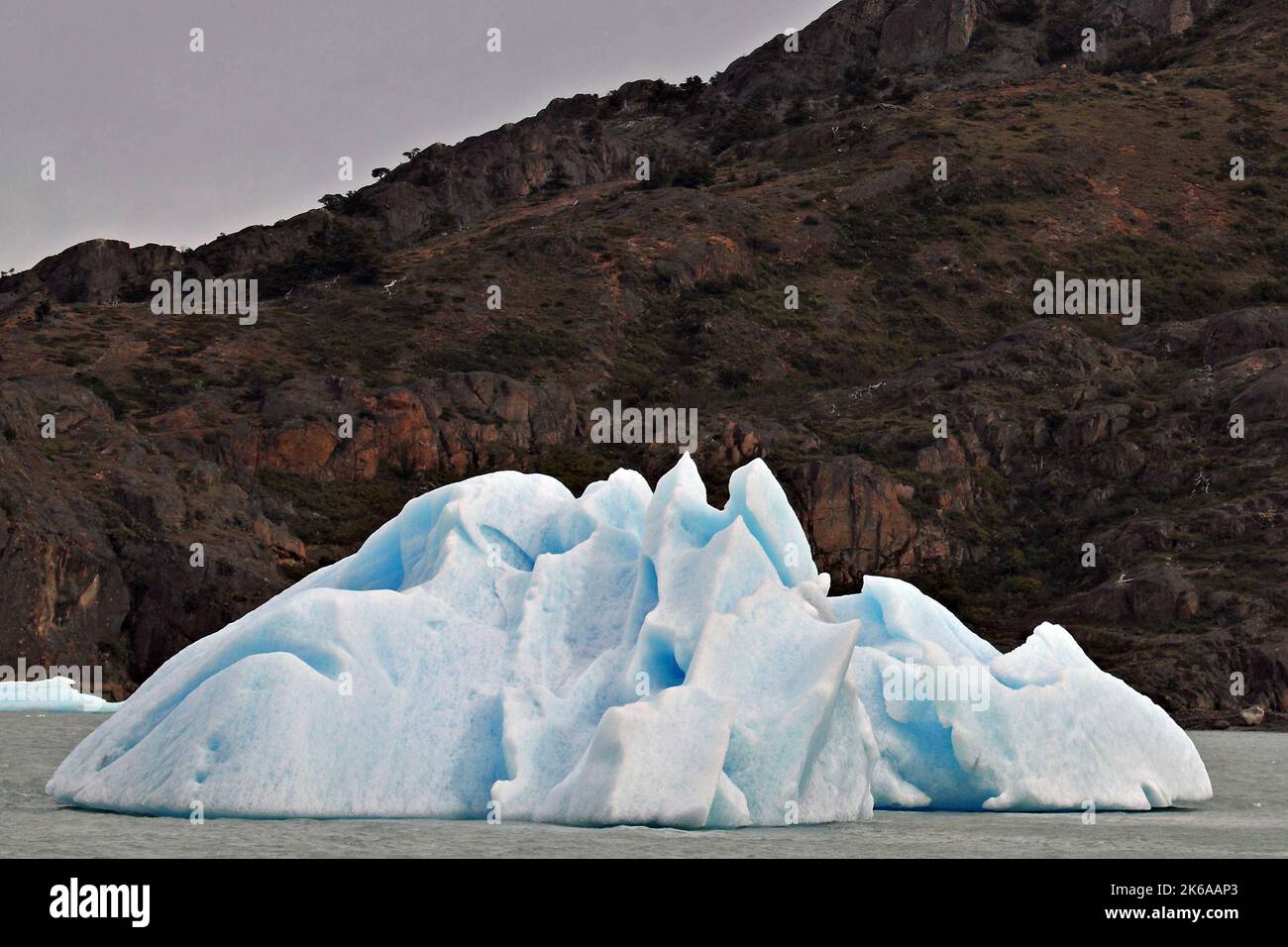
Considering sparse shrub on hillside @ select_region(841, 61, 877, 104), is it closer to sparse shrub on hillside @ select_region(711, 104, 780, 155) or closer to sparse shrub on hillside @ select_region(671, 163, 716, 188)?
sparse shrub on hillside @ select_region(711, 104, 780, 155)

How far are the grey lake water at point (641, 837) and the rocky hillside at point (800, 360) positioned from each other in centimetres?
4169

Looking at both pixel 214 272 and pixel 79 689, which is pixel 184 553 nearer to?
pixel 79 689

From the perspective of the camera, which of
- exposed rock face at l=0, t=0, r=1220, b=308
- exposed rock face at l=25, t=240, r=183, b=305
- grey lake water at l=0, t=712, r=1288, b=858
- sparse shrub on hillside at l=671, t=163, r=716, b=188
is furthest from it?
sparse shrub on hillside at l=671, t=163, r=716, b=188

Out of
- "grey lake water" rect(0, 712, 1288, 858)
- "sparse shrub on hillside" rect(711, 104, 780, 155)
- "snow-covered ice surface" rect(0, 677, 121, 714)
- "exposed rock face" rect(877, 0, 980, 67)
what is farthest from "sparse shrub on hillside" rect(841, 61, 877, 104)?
"grey lake water" rect(0, 712, 1288, 858)

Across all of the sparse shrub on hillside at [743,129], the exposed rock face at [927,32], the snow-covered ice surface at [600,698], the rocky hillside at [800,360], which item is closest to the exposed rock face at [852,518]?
the rocky hillside at [800,360]

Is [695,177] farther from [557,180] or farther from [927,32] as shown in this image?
[927,32]

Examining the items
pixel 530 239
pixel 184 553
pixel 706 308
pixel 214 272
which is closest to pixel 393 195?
pixel 214 272

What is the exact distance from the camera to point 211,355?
9781cm

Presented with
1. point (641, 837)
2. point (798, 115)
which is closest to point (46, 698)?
point (641, 837)

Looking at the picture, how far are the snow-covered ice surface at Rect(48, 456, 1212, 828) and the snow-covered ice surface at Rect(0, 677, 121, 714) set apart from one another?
34222 millimetres

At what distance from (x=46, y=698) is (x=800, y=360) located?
60661 millimetres

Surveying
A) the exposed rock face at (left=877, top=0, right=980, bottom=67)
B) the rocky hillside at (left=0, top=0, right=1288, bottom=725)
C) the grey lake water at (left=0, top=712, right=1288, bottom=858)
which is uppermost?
the exposed rock face at (left=877, top=0, right=980, bottom=67)

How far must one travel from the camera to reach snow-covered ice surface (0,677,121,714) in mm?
55250
